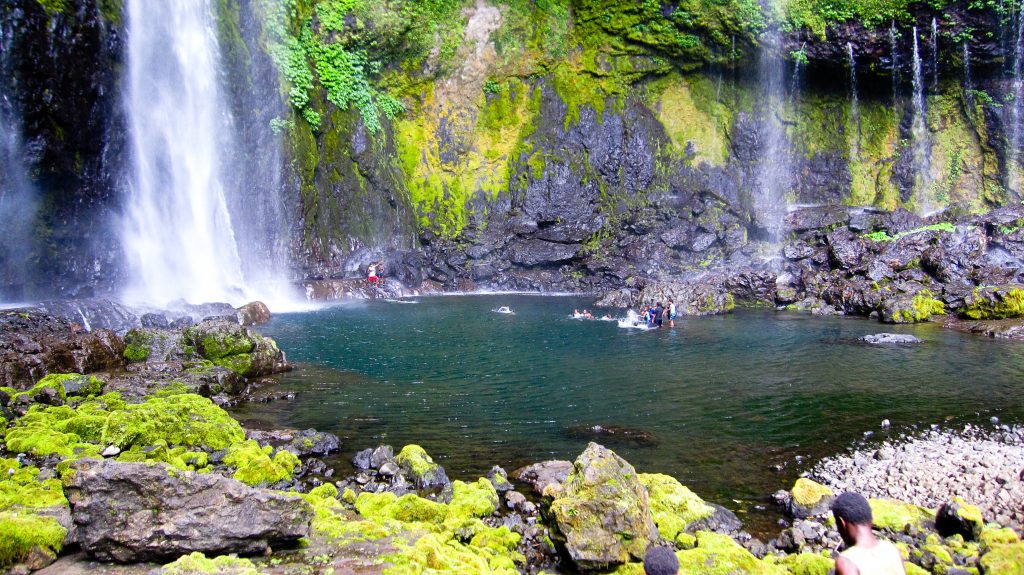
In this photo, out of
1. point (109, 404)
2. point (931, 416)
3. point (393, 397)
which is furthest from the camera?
point (393, 397)

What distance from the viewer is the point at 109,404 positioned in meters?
12.2

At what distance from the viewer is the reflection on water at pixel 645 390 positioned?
1116 centimetres

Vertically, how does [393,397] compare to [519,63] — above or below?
below

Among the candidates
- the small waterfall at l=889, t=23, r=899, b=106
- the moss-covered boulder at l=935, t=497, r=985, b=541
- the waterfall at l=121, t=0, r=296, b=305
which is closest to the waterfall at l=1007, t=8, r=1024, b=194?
the small waterfall at l=889, t=23, r=899, b=106

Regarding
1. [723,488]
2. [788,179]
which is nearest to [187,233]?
[723,488]

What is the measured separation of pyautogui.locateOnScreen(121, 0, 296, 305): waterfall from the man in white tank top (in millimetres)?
29616

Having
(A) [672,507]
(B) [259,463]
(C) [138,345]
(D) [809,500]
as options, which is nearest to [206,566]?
(B) [259,463]

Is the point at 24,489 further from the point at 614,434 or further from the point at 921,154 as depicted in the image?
the point at 921,154

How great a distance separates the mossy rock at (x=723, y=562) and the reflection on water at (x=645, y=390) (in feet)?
7.72

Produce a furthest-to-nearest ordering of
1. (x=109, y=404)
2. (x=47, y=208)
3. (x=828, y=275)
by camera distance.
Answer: (x=828, y=275), (x=47, y=208), (x=109, y=404)

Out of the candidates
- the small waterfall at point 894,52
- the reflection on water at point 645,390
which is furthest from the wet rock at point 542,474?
the small waterfall at point 894,52

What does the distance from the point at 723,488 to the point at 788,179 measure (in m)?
44.5

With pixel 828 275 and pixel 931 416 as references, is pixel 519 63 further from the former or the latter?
pixel 931 416

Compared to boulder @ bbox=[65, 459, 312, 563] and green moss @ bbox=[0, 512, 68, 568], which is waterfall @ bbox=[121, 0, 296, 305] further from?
boulder @ bbox=[65, 459, 312, 563]
